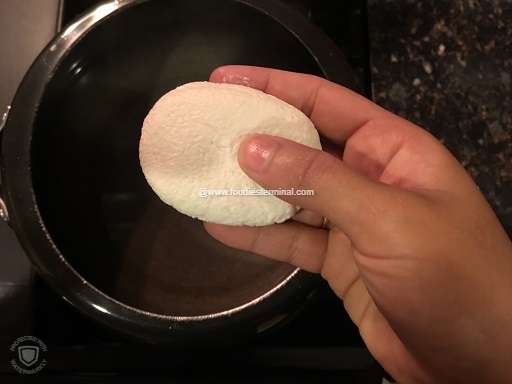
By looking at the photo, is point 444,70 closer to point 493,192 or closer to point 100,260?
point 493,192

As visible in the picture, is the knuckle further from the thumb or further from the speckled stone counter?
the speckled stone counter

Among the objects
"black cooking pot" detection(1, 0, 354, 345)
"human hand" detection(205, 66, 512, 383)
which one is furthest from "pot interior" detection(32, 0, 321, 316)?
"human hand" detection(205, 66, 512, 383)

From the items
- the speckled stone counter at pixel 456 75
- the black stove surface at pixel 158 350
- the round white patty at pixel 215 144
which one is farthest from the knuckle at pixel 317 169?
the speckled stone counter at pixel 456 75

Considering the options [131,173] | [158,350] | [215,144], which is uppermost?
[215,144]

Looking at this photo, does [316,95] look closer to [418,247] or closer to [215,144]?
[215,144]

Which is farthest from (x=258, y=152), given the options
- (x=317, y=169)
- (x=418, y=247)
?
(x=418, y=247)

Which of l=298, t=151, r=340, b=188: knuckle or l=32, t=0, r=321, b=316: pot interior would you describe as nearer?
l=298, t=151, r=340, b=188: knuckle
